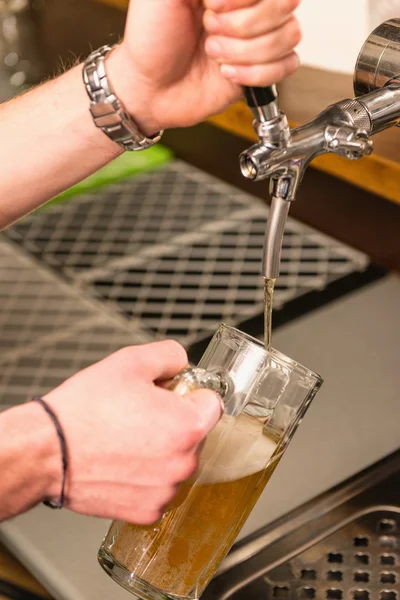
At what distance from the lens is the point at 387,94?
0.77 meters

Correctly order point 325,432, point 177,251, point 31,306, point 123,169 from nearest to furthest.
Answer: point 325,432, point 31,306, point 177,251, point 123,169

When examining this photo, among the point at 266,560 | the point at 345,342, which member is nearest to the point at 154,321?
the point at 345,342

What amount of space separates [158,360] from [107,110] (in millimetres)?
411

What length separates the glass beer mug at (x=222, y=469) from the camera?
2.32 feet

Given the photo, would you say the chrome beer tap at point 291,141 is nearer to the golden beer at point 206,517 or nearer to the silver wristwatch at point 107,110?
the golden beer at point 206,517

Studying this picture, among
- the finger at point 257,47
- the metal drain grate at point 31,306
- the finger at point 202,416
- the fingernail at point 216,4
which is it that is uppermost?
the fingernail at point 216,4

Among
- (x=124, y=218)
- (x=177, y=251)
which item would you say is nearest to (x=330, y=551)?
(x=177, y=251)

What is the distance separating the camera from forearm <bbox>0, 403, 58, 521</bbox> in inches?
26.5

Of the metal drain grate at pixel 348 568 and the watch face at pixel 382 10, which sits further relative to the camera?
the watch face at pixel 382 10

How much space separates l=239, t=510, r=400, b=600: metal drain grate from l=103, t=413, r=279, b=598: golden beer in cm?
14

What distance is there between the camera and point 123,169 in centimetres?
170

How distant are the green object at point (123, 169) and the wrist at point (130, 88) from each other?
688 millimetres

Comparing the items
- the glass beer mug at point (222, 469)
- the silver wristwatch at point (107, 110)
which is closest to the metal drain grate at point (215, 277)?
the silver wristwatch at point (107, 110)

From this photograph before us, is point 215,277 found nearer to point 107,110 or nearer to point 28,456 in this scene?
point 107,110
